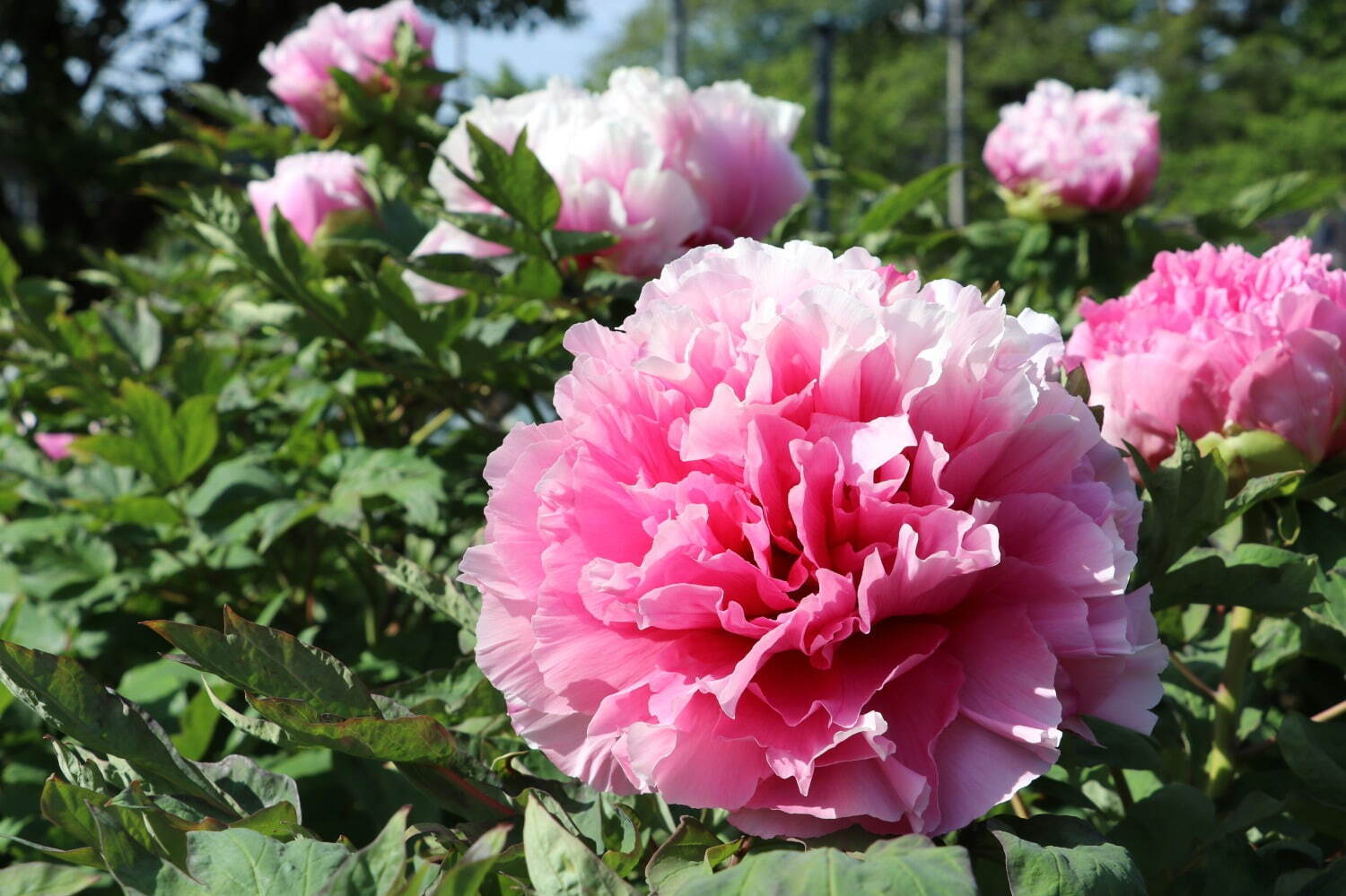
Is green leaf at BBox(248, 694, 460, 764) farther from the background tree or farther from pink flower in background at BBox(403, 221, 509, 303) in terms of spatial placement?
the background tree

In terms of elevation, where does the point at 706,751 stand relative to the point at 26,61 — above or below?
above

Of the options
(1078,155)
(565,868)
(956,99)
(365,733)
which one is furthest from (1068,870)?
(956,99)

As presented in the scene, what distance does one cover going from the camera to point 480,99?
1.16 meters

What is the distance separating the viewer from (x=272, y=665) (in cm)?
61

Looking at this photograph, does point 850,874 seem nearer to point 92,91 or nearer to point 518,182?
point 518,182

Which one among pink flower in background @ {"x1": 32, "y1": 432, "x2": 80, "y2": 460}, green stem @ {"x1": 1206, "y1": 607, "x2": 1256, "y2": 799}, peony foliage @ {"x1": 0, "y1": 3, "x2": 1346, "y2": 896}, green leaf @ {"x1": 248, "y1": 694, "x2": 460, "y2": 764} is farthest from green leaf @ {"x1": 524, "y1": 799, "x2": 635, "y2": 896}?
pink flower in background @ {"x1": 32, "y1": 432, "x2": 80, "y2": 460}

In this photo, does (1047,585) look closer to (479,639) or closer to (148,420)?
(479,639)

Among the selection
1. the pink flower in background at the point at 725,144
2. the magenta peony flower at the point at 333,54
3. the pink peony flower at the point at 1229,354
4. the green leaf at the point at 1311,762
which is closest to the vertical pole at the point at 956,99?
the magenta peony flower at the point at 333,54

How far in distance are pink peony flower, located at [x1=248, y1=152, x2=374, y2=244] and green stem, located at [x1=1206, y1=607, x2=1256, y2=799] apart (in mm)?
919

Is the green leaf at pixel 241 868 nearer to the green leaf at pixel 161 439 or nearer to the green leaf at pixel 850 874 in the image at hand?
the green leaf at pixel 850 874

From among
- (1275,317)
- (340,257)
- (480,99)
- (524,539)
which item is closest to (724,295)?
(524,539)

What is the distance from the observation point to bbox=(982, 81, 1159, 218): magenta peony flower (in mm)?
1576

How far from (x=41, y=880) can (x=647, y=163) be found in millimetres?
694

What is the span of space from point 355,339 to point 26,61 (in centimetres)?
1172
